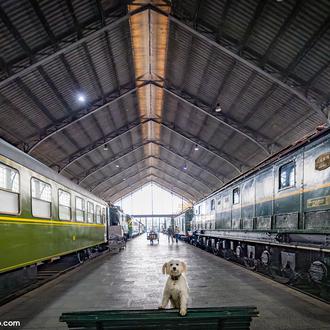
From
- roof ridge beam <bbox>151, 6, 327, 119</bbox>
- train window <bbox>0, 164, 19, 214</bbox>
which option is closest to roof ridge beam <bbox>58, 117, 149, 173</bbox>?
roof ridge beam <bbox>151, 6, 327, 119</bbox>

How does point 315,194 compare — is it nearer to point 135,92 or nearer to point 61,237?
point 61,237

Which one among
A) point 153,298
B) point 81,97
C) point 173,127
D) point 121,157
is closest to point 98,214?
point 81,97

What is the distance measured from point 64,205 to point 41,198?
8.09ft

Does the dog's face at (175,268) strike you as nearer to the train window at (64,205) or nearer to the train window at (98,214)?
the train window at (64,205)

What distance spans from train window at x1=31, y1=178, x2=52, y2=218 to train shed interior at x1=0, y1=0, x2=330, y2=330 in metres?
0.09

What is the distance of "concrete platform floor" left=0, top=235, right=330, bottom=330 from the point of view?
6066 millimetres

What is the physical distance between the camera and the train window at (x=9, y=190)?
6838 millimetres

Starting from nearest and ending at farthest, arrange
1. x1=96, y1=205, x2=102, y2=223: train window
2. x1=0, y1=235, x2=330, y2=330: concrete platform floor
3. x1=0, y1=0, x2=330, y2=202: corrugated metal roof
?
1. x1=0, y1=235, x2=330, y2=330: concrete platform floor
2. x1=0, y1=0, x2=330, y2=202: corrugated metal roof
3. x1=96, y1=205, x2=102, y2=223: train window

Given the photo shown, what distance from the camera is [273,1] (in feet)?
39.5

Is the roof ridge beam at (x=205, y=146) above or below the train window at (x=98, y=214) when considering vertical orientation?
above

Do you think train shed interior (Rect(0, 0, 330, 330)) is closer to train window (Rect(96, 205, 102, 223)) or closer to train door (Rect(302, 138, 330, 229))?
train door (Rect(302, 138, 330, 229))

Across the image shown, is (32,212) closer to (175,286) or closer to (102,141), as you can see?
(175,286)

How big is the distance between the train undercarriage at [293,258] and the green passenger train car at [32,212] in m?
6.09

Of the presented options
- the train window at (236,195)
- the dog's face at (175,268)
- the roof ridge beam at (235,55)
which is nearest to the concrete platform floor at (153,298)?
the dog's face at (175,268)
